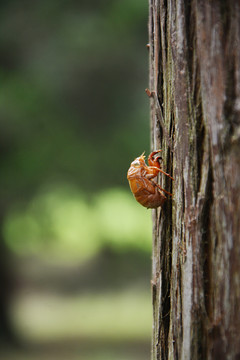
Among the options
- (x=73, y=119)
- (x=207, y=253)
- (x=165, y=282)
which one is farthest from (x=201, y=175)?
(x=73, y=119)

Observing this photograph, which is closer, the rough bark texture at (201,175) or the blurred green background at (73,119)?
the rough bark texture at (201,175)

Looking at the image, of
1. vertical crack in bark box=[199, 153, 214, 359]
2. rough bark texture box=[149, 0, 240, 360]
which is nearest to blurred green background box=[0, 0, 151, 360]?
rough bark texture box=[149, 0, 240, 360]

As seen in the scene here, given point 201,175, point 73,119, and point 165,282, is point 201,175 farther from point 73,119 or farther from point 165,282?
point 73,119

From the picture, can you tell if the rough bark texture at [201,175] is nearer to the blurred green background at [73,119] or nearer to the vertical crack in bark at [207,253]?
the vertical crack in bark at [207,253]

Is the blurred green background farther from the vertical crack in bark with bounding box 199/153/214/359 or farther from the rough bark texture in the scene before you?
the vertical crack in bark with bounding box 199/153/214/359

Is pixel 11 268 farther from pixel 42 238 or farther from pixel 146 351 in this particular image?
pixel 146 351

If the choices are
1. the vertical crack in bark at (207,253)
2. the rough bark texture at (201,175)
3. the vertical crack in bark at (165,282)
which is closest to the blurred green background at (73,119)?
the vertical crack in bark at (165,282)

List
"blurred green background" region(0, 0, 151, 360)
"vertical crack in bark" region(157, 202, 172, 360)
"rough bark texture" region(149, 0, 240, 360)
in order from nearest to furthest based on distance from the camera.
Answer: "rough bark texture" region(149, 0, 240, 360) < "vertical crack in bark" region(157, 202, 172, 360) < "blurred green background" region(0, 0, 151, 360)

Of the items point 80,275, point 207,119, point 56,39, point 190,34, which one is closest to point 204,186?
point 207,119
